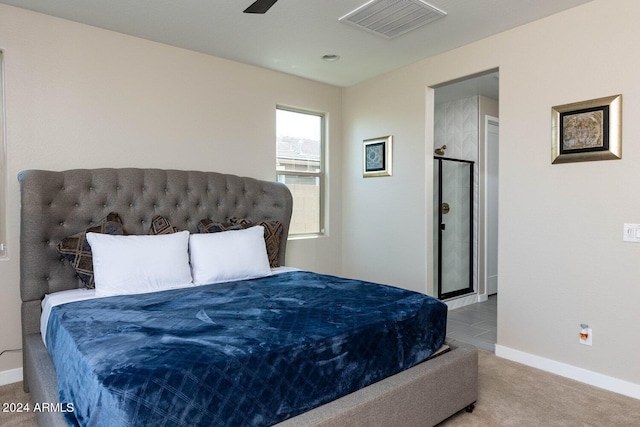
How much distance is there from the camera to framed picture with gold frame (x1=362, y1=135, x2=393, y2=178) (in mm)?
4102

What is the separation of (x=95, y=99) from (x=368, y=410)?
2.94m

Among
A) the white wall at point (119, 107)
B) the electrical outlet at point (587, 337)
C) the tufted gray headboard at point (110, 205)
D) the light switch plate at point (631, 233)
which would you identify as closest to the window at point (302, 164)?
the white wall at point (119, 107)

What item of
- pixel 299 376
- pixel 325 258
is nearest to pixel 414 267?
pixel 325 258

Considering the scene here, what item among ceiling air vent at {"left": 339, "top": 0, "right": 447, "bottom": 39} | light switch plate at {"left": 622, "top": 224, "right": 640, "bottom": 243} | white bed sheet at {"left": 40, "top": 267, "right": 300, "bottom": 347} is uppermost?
ceiling air vent at {"left": 339, "top": 0, "right": 447, "bottom": 39}

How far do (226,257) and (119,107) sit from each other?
1523mm

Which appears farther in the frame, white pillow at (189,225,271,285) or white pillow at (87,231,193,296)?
white pillow at (189,225,271,285)

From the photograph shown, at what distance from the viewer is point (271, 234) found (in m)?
3.50

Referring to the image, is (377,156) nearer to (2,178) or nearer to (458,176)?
(458,176)

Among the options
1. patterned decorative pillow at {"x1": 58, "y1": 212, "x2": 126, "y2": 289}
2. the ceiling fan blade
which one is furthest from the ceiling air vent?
patterned decorative pillow at {"x1": 58, "y1": 212, "x2": 126, "y2": 289}

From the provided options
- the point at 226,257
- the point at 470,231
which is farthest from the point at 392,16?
the point at 470,231

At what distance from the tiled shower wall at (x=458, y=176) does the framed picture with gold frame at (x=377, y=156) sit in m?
0.84

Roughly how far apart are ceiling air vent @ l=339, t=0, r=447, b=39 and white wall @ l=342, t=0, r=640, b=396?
0.74m

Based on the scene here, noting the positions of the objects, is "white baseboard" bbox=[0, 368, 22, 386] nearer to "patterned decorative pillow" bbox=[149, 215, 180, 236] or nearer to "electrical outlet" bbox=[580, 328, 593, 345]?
"patterned decorative pillow" bbox=[149, 215, 180, 236]

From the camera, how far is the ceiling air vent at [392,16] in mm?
2645
